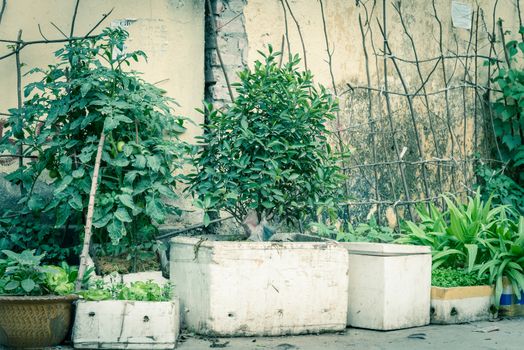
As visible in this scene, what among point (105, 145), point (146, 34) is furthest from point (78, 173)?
point (146, 34)

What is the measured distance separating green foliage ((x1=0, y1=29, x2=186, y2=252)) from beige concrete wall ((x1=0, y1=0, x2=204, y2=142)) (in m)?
0.47

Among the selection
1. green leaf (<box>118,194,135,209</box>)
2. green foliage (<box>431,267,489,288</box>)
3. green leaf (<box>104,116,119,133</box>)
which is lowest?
green foliage (<box>431,267,489,288</box>)

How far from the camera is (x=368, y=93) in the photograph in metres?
5.95

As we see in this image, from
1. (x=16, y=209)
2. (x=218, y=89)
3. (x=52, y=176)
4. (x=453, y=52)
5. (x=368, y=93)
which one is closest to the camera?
(x=52, y=176)

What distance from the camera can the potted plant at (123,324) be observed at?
3650 millimetres

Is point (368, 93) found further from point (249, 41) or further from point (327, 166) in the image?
point (327, 166)

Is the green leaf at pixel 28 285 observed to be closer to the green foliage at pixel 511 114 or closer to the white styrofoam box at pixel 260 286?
the white styrofoam box at pixel 260 286

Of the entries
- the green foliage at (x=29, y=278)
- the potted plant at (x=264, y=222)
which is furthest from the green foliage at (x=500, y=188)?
the green foliage at (x=29, y=278)

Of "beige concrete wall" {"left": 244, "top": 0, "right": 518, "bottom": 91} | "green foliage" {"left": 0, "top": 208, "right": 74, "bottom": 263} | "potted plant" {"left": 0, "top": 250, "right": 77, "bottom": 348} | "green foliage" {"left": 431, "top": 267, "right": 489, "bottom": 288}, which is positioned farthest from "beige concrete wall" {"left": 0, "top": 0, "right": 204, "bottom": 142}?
"green foliage" {"left": 431, "top": 267, "right": 489, "bottom": 288}

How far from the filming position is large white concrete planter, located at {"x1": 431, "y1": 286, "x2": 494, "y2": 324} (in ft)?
14.8

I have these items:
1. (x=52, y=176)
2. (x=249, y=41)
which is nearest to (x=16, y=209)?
(x=52, y=176)

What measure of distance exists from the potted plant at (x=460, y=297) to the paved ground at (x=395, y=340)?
12cm

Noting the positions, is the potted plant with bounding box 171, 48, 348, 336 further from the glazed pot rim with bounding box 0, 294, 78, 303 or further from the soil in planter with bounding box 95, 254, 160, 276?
the glazed pot rim with bounding box 0, 294, 78, 303

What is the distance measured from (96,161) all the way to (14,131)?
539 millimetres
